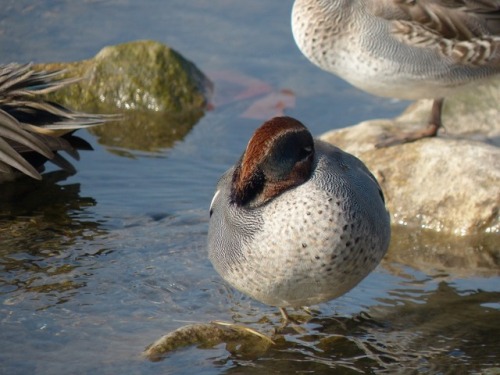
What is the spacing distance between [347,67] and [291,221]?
8.54 ft

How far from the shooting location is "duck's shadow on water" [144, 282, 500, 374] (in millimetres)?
5035

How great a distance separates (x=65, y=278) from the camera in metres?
5.77

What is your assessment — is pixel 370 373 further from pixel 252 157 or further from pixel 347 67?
pixel 347 67

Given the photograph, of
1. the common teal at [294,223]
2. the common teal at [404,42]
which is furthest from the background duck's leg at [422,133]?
the common teal at [294,223]

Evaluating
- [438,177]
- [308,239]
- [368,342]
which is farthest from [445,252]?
[308,239]

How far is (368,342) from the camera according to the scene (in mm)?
5320

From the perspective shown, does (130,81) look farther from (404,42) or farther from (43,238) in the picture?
(43,238)

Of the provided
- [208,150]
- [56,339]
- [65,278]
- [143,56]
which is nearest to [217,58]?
[143,56]

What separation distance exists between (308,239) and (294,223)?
0.32 feet

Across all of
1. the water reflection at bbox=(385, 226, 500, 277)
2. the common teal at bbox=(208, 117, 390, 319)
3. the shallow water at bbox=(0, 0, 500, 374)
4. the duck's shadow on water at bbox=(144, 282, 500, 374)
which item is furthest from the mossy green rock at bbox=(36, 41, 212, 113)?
the common teal at bbox=(208, 117, 390, 319)

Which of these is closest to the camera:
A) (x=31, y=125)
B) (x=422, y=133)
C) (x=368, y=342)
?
(x=368, y=342)

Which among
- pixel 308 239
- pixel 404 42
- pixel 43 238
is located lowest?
pixel 43 238

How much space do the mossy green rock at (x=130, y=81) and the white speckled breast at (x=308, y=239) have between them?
3.84 meters

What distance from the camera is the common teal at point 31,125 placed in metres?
6.80
